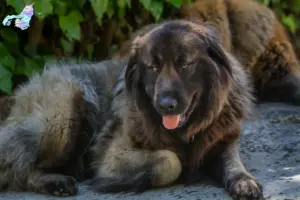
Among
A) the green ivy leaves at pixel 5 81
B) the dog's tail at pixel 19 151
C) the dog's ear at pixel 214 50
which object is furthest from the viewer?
the green ivy leaves at pixel 5 81

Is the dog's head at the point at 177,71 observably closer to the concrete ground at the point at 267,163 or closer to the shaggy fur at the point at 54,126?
the concrete ground at the point at 267,163

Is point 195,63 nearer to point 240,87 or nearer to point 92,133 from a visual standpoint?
point 240,87

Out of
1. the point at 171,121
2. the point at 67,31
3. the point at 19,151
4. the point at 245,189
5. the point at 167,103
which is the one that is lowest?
the point at 245,189

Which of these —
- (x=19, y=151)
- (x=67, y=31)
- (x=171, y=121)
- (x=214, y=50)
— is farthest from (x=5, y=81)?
(x=214, y=50)

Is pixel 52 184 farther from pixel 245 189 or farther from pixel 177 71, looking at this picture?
pixel 245 189

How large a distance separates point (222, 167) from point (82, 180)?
1.21 m

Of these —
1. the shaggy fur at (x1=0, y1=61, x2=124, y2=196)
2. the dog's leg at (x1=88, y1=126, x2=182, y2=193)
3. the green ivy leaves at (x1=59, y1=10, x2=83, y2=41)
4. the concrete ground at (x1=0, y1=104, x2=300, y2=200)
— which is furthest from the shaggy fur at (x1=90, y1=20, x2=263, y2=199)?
the green ivy leaves at (x1=59, y1=10, x2=83, y2=41)

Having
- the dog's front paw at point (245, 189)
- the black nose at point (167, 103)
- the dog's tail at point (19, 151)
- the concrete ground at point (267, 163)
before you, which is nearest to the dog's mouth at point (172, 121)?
the black nose at point (167, 103)

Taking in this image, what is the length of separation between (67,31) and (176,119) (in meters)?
1.84

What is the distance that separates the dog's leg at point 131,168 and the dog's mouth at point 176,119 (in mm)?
228

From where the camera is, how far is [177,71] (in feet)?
14.9

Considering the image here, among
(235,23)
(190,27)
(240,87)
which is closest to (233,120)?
(240,87)

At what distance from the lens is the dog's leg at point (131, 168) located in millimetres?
4637

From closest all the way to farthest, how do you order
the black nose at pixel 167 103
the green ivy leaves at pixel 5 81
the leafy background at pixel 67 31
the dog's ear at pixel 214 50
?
the black nose at pixel 167 103, the dog's ear at pixel 214 50, the green ivy leaves at pixel 5 81, the leafy background at pixel 67 31
